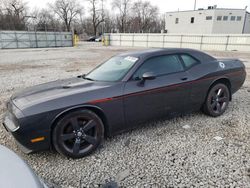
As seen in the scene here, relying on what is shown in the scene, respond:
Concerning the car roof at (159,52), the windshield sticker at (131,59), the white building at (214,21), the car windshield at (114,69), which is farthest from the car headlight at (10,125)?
the white building at (214,21)

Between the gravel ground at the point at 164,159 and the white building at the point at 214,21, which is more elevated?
the white building at the point at 214,21

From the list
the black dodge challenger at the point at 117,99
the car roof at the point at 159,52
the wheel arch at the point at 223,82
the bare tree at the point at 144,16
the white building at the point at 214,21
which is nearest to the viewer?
the black dodge challenger at the point at 117,99

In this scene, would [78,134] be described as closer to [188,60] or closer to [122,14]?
[188,60]

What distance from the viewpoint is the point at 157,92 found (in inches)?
120

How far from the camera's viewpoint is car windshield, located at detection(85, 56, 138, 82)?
3.06 metres

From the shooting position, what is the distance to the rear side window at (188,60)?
3.51m

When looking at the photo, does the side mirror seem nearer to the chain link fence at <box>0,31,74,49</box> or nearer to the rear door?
the rear door

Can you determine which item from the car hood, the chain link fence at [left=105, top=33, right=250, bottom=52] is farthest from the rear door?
the chain link fence at [left=105, top=33, right=250, bottom=52]

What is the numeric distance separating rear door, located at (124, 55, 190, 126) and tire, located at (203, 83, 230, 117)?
2.06 ft

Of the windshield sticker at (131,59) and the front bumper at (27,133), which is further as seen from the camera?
the windshield sticker at (131,59)

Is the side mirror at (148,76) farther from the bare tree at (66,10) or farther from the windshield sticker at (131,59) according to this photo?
the bare tree at (66,10)

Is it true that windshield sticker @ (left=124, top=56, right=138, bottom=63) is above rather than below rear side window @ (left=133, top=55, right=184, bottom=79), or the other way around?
above

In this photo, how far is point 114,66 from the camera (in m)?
3.41

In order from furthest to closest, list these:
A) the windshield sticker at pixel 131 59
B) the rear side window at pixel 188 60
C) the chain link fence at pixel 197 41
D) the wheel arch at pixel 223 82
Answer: the chain link fence at pixel 197 41 < the wheel arch at pixel 223 82 < the rear side window at pixel 188 60 < the windshield sticker at pixel 131 59
